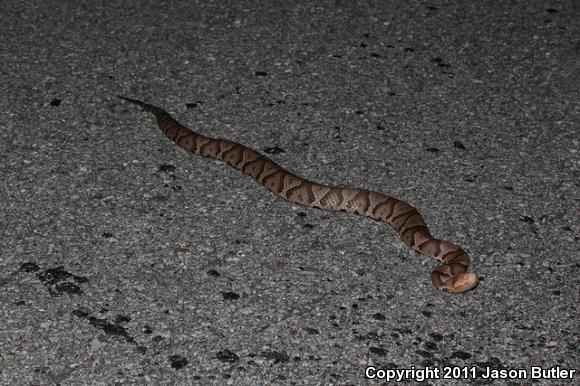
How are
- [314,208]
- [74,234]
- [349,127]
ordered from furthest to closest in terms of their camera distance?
1. [349,127]
2. [314,208]
3. [74,234]

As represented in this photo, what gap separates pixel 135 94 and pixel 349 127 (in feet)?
5.38

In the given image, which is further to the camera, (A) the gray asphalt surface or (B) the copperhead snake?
(B) the copperhead snake

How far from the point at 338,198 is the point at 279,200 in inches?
15.4

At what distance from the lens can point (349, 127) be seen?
733cm

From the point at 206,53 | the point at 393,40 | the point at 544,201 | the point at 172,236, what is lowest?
the point at 172,236

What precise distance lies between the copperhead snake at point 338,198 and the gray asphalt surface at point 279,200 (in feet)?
0.26

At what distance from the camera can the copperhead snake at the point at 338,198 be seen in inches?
224

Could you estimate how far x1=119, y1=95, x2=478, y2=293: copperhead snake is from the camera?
18.6 ft

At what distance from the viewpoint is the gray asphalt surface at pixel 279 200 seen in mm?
5105

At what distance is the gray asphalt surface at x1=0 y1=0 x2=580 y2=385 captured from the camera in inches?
201

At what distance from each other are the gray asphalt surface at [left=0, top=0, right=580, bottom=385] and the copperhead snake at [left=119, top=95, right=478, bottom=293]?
0.08m

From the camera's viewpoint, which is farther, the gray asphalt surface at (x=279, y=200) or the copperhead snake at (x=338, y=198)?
the copperhead snake at (x=338, y=198)

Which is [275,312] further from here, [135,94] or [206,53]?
[206,53]

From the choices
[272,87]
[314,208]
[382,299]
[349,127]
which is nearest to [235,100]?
[272,87]
